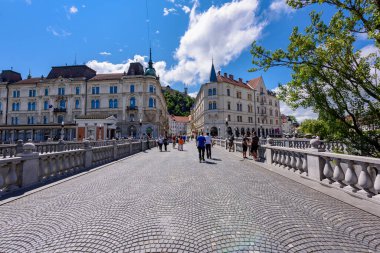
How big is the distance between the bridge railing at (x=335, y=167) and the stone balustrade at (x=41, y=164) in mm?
9188

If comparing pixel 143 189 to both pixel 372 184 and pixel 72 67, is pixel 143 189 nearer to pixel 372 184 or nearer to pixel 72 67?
pixel 372 184

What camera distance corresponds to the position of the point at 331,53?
6.38 meters

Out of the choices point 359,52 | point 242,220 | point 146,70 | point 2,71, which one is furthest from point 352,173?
point 2,71

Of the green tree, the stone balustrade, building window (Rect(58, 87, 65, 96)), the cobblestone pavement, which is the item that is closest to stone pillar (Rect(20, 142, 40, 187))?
the stone balustrade

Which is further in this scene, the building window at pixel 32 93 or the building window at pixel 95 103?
the building window at pixel 32 93

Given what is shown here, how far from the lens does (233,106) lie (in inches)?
2338

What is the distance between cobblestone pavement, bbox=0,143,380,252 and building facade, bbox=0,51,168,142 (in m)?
44.1

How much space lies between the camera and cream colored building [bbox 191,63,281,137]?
56875 millimetres

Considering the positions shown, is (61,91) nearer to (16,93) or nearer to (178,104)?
(16,93)

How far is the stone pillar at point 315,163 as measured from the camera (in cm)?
664

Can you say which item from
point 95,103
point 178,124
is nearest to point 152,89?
point 95,103

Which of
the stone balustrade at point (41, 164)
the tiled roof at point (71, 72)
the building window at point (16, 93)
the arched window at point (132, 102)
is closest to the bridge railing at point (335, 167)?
the stone balustrade at point (41, 164)

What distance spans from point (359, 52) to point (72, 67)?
64.4 meters

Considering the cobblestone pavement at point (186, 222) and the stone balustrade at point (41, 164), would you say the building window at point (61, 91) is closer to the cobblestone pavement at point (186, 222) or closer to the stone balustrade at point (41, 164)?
the stone balustrade at point (41, 164)
